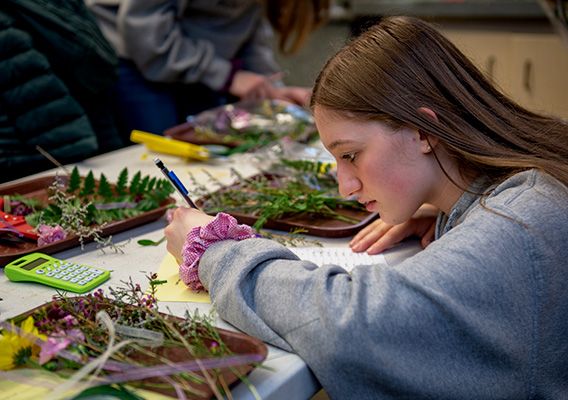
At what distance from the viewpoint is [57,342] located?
73 centimetres

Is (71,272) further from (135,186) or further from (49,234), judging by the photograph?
(135,186)

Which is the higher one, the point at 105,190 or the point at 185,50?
the point at 185,50

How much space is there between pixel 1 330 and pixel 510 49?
389 centimetres

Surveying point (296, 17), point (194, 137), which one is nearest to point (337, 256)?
point (194, 137)

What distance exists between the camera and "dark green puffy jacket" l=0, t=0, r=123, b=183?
1653 millimetres

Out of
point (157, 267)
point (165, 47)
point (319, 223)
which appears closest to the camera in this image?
point (157, 267)

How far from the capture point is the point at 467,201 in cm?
99

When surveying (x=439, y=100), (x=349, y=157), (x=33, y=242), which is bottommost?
(x=33, y=242)

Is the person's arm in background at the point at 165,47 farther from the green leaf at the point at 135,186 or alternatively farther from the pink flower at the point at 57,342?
the pink flower at the point at 57,342

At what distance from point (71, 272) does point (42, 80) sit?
0.89 metres

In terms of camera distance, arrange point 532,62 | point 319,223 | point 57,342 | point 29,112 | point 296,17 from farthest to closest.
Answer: point 532,62 < point 296,17 < point 29,112 < point 319,223 < point 57,342

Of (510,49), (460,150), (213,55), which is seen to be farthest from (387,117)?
(510,49)

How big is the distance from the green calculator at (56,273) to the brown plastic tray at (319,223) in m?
0.36

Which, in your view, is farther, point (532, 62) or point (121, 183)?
point (532, 62)
